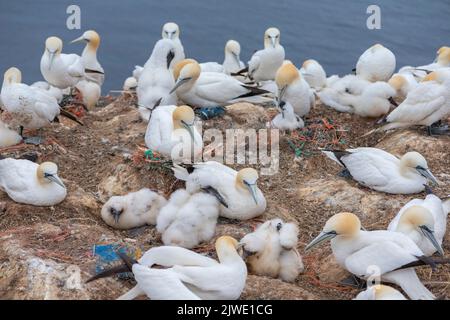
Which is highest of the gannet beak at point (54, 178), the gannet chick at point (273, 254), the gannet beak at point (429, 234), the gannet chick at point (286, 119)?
the gannet chick at point (286, 119)

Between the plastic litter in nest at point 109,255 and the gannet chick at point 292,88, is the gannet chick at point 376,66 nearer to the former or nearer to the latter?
the gannet chick at point 292,88

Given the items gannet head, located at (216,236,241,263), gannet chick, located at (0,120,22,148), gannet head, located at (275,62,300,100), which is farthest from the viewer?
gannet head, located at (275,62,300,100)

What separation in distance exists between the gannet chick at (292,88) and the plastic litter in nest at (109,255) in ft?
12.0

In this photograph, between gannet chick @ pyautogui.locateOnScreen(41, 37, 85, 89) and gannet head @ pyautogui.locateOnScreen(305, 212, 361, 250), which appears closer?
gannet head @ pyautogui.locateOnScreen(305, 212, 361, 250)

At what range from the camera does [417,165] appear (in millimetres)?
7812

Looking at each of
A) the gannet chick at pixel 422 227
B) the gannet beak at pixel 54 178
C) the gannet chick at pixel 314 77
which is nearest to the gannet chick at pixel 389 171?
the gannet chick at pixel 422 227

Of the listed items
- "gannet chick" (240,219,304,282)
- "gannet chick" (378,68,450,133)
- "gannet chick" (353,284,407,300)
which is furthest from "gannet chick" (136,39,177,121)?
"gannet chick" (353,284,407,300)

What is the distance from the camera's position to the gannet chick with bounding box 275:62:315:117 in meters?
9.50

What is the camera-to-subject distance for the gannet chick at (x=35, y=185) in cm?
740

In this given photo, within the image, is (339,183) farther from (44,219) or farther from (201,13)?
(201,13)

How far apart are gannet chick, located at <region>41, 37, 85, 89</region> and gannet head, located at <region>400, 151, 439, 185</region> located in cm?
470

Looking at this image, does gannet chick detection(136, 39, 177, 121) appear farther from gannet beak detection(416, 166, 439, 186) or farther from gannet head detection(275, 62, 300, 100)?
gannet beak detection(416, 166, 439, 186)

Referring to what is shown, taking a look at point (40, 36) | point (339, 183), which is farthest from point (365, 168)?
point (40, 36)

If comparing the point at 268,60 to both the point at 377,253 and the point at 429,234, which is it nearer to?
the point at 429,234
